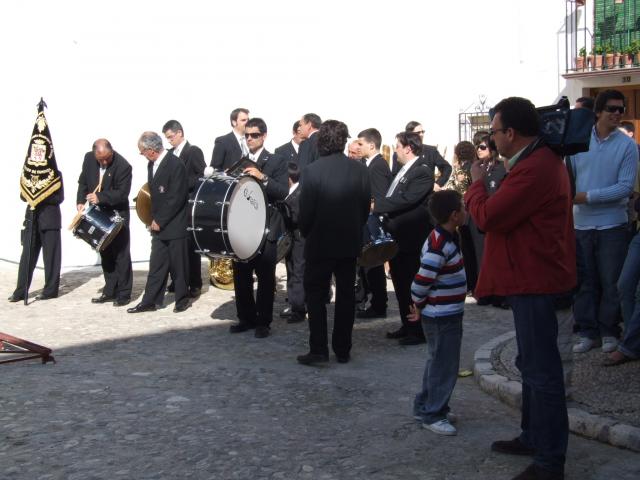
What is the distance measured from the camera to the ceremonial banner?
11070 mm

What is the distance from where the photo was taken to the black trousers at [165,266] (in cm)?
1030

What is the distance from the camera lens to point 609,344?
742 centimetres

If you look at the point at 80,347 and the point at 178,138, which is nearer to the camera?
the point at 80,347

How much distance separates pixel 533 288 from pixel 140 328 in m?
5.42

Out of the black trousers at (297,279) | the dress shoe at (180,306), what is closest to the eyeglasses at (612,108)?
the black trousers at (297,279)

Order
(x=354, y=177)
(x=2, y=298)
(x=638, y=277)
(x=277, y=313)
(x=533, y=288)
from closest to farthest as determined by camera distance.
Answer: (x=533, y=288) < (x=638, y=277) < (x=354, y=177) < (x=277, y=313) < (x=2, y=298)

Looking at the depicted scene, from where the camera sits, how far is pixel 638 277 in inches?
277

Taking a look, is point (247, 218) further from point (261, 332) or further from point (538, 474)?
point (538, 474)

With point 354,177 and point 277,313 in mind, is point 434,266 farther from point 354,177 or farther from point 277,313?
point 277,313

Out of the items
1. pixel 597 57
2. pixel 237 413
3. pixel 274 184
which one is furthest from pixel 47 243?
pixel 597 57

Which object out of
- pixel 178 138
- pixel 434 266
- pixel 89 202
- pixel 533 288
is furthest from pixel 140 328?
pixel 533 288

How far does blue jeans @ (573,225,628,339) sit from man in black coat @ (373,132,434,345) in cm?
150

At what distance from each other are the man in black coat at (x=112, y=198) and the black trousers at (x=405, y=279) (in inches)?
143

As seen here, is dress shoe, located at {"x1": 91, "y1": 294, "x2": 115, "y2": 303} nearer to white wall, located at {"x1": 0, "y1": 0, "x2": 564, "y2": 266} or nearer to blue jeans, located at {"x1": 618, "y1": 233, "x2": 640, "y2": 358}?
white wall, located at {"x1": 0, "y1": 0, "x2": 564, "y2": 266}
